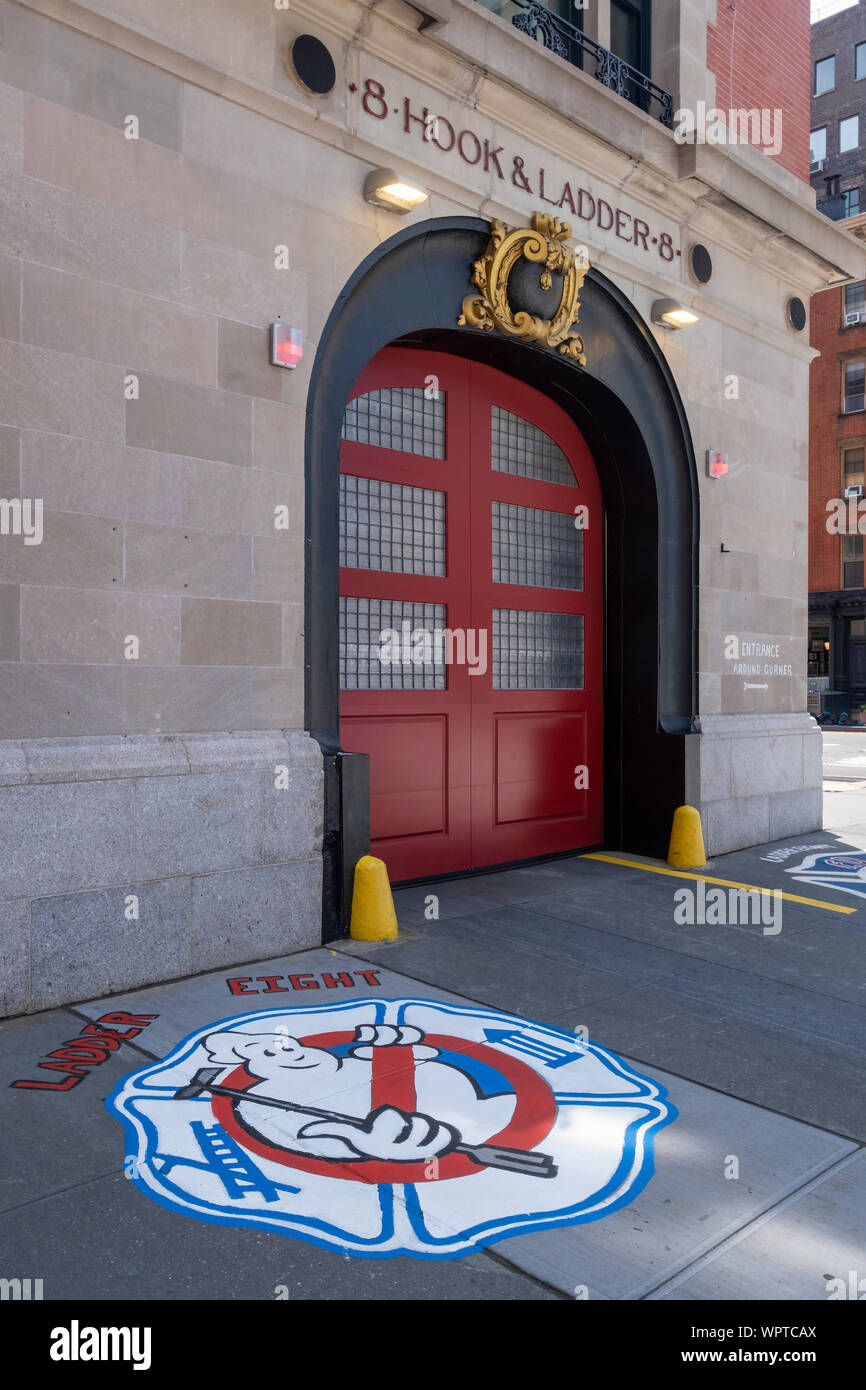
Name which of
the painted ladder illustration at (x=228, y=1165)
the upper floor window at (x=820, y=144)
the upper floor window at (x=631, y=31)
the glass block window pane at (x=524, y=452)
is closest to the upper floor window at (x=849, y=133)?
the upper floor window at (x=820, y=144)

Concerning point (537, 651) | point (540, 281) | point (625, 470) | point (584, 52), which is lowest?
point (537, 651)

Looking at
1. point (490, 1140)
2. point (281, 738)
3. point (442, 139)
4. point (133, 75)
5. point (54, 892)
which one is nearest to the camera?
point (490, 1140)

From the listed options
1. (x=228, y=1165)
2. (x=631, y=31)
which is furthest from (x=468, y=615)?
(x=631, y=31)

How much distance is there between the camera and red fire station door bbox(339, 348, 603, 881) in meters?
7.95

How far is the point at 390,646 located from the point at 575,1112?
14.9ft

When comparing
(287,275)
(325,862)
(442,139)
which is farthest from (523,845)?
(442,139)

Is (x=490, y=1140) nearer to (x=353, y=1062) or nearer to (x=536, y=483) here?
(x=353, y=1062)

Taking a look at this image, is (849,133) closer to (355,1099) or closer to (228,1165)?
(355,1099)

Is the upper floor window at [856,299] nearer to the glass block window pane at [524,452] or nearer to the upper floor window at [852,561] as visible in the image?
the upper floor window at [852,561]

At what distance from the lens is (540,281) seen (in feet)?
27.6

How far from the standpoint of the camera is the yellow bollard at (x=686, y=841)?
30.8 ft

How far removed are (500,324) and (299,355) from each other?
2.29 m

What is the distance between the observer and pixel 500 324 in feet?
26.7

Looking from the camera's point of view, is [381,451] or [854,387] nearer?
[381,451]
